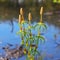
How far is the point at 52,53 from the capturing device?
7008mm

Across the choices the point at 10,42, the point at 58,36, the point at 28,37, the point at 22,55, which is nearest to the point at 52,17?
the point at 58,36

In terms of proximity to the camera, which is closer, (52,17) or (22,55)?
(22,55)

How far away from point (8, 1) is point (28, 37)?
11.6 meters

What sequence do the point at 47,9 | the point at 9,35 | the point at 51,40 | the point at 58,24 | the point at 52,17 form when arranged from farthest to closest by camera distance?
the point at 47,9 → the point at 52,17 → the point at 58,24 → the point at 9,35 → the point at 51,40

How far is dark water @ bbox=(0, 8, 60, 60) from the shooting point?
7.09 metres

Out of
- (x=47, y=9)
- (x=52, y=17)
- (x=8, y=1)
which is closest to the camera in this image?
(x=52, y=17)

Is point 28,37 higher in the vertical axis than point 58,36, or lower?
higher

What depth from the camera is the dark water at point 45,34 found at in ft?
23.3

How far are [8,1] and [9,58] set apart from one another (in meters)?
10.4

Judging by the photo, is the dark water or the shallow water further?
the dark water

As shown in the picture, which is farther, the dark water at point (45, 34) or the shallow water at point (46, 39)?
the dark water at point (45, 34)

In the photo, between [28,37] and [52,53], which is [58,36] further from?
[28,37]

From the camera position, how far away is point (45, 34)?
861 cm

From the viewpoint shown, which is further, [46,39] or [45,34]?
[45,34]
